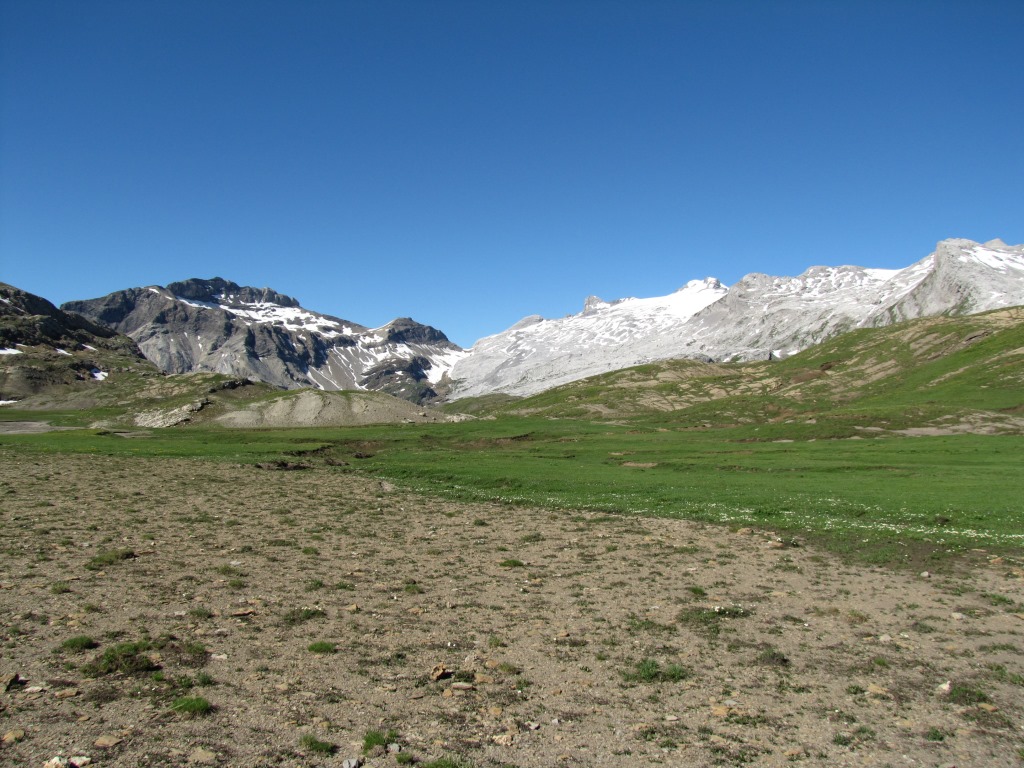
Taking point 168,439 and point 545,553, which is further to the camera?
point 168,439

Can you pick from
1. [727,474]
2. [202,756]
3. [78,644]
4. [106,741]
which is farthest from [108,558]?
[727,474]

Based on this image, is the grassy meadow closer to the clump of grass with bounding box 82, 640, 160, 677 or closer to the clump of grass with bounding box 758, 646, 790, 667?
the clump of grass with bounding box 758, 646, 790, 667

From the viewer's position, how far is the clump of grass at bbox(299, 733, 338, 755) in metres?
12.1

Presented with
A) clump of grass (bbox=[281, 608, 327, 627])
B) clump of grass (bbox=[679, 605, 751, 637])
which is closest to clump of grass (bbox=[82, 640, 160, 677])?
clump of grass (bbox=[281, 608, 327, 627])

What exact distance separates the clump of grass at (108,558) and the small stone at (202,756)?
1620 centimetres

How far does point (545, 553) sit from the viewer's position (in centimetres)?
3130

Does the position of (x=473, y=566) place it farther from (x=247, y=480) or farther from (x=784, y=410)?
(x=784, y=410)

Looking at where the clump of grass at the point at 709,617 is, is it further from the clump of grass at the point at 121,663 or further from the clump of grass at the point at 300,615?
the clump of grass at the point at 121,663

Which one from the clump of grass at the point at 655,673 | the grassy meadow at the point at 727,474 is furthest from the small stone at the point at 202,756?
the grassy meadow at the point at 727,474

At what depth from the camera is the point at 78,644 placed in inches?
635

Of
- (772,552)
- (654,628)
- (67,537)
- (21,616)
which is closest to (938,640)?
(654,628)

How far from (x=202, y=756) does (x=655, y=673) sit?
11246 mm

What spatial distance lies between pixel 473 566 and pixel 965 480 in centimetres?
4958

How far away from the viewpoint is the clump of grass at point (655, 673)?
1631 cm
